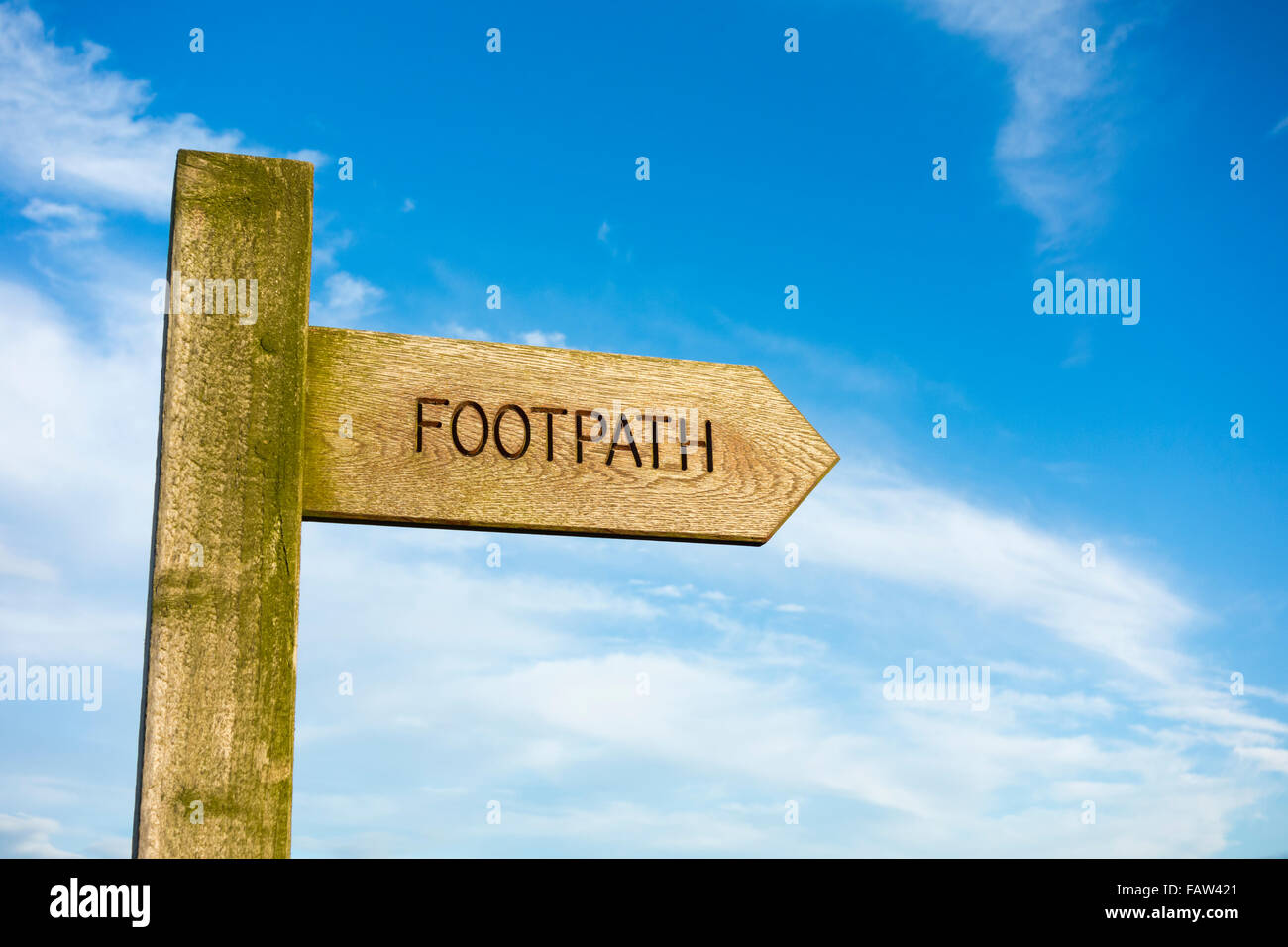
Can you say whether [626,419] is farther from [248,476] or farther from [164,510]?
[164,510]

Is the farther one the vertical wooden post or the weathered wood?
the weathered wood

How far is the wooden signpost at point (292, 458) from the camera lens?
4.85 feet

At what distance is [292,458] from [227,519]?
0.14m

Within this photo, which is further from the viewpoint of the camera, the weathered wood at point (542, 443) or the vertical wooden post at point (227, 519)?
the weathered wood at point (542, 443)

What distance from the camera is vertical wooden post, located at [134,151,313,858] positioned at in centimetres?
146

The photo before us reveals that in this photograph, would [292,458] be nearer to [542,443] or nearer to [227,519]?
[227,519]

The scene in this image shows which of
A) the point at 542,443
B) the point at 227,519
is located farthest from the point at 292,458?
the point at 542,443

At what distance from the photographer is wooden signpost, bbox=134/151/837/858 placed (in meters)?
1.48

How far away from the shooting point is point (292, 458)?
5.29ft
